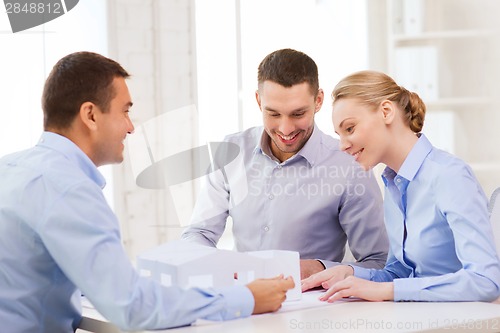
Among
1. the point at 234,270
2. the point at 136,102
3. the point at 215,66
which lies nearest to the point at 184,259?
the point at 234,270

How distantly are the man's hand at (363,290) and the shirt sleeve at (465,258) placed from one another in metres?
0.02

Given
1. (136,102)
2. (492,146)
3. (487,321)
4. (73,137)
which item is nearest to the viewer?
(487,321)

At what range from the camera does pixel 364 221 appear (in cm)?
231

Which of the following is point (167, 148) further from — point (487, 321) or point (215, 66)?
point (487, 321)

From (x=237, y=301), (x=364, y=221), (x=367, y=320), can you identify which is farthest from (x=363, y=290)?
(x=364, y=221)

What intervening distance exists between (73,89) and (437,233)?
2.99ft

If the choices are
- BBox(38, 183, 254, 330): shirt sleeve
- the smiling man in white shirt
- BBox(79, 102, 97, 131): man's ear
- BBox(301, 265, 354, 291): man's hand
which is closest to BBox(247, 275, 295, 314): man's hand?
BBox(38, 183, 254, 330): shirt sleeve

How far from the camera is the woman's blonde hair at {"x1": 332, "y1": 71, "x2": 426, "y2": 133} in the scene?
6.14 ft

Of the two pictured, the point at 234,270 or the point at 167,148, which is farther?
the point at 167,148

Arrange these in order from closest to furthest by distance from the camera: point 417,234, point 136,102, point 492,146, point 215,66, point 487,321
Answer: point 487,321 < point 417,234 < point 136,102 < point 215,66 < point 492,146

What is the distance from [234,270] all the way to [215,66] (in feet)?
Result: 7.67

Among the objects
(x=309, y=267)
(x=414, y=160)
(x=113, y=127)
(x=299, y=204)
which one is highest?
(x=113, y=127)

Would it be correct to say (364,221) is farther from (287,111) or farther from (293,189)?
(287,111)

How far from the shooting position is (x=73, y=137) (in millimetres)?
1642
